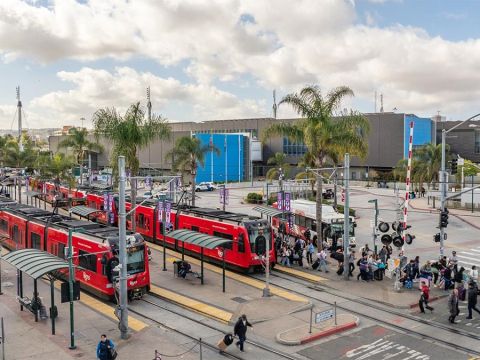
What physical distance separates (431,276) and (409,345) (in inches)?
343

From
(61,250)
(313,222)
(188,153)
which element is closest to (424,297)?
(313,222)

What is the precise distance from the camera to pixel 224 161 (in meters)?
101

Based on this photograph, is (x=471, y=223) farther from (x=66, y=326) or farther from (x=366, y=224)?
(x=66, y=326)

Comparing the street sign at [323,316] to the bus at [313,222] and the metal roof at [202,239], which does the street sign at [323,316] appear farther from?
the bus at [313,222]

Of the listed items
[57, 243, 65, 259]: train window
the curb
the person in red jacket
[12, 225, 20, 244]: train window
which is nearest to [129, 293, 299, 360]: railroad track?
the curb

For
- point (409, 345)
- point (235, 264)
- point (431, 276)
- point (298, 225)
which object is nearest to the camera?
point (409, 345)

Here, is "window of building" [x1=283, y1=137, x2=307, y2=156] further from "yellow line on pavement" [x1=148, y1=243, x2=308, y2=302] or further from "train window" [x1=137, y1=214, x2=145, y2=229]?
"yellow line on pavement" [x1=148, y1=243, x2=308, y2=302]

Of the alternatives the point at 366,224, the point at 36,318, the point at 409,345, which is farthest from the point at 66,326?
the point at 366,224

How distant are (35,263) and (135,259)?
5.09 m

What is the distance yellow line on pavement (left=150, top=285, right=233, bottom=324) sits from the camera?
21984mm

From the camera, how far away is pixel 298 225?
135 feet

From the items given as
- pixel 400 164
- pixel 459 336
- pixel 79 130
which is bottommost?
pixel 459 336

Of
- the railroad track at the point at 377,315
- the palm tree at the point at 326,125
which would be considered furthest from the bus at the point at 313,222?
the railroad track at the point at 377,315

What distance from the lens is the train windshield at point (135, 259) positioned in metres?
23.4
